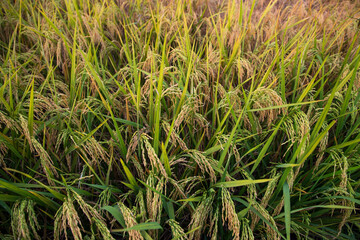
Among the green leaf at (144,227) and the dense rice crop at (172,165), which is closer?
the green leaf at (144,227)

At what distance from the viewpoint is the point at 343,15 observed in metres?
2.83

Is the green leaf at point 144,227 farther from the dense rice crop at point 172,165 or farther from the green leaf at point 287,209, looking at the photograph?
the green leaf at point 287,209

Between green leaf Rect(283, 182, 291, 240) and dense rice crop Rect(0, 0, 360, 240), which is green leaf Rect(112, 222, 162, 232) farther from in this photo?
green leaf Rect(283, 182, 291, 240)

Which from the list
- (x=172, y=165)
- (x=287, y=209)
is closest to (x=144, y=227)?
(x=172, y=165)

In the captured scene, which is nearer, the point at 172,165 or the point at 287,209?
the point at 287,209

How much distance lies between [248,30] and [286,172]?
4.60 ft

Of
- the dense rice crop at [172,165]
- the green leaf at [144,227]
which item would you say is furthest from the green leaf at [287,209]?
the green leaf at [144,227]

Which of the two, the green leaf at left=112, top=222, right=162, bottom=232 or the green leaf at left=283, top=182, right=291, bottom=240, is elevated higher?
the green leaf at left=112, top=222, right=162, bottom=232

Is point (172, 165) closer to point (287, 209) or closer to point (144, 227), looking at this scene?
point (144, 227)

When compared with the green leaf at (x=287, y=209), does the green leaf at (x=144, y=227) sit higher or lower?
higher

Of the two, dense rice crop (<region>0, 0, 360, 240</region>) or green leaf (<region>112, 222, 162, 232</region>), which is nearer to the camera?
green leaf (<region>112, 222, 162, 232</region>)

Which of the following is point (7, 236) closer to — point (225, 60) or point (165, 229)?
point (165, 229)

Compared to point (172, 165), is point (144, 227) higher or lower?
higher

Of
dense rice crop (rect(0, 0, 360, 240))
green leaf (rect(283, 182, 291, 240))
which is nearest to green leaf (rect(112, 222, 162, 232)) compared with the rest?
dense rice crop (rect(0, 0, 360, 240))
